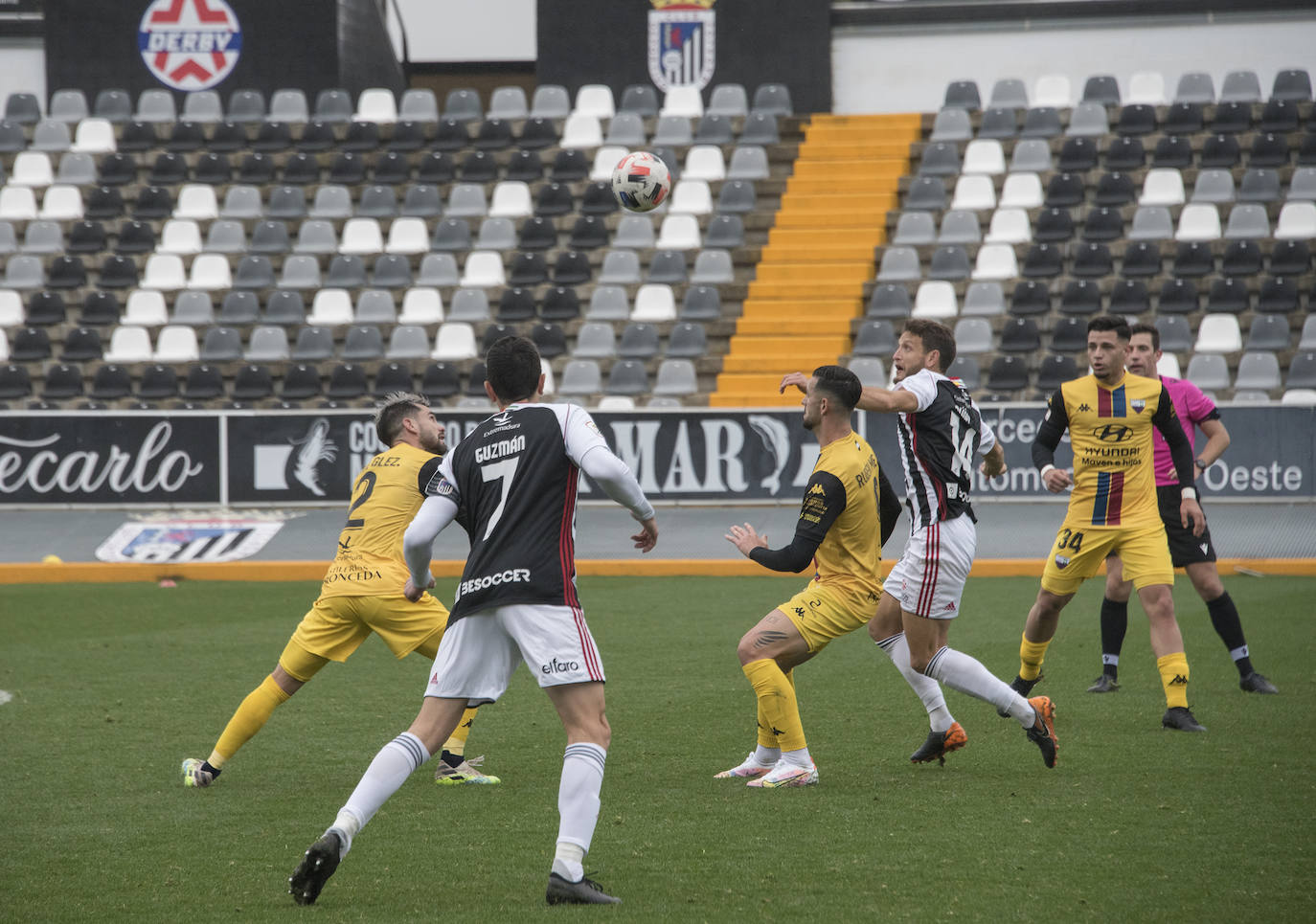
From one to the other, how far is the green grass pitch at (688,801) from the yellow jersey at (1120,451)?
3.54 ft

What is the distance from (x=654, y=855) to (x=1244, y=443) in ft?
38.0

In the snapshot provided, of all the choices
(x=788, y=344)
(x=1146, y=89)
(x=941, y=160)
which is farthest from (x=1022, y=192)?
(x=788, y=344)

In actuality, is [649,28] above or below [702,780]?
above

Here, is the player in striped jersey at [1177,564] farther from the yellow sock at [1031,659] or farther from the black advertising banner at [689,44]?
the black advertising banner at [689,44]

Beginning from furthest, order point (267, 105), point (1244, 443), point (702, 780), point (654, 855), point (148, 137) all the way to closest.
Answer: point (267, 105), point (148, 137), point (1244, 443), point (702, 780), point (654, 855)

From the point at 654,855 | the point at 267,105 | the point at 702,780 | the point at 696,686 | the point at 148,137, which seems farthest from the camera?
the point at 267,105

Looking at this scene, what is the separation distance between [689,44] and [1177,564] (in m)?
17.9

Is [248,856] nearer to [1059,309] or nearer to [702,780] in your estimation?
[702,780]

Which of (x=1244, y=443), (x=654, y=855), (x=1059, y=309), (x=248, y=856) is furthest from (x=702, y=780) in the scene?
(x=1059, y=309)

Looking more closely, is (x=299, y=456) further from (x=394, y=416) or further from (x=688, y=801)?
(x=688, y=801)

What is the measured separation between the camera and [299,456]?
15.9 meters

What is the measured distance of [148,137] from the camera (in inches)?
914

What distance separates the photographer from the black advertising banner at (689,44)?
2398 centimetres

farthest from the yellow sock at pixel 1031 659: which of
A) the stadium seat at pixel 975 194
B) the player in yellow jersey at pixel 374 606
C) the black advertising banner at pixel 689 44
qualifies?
the black advertising banner at pixel 689 44
